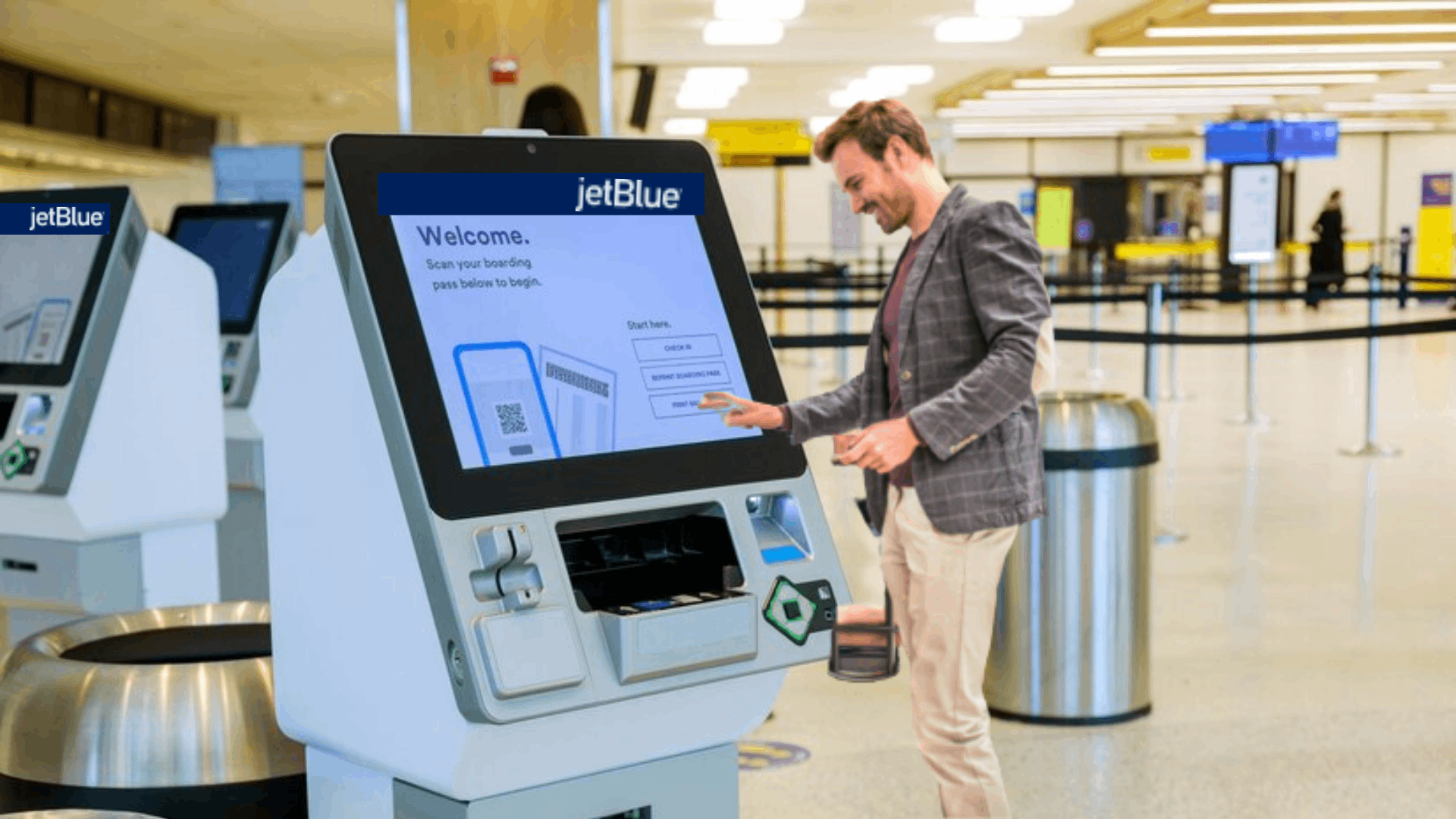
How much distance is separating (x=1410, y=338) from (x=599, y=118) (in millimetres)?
14082

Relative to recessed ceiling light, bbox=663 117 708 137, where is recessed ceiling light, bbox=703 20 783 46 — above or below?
above

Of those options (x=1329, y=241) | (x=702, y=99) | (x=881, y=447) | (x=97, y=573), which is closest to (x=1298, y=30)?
(x=1329, y=241)

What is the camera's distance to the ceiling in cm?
1462

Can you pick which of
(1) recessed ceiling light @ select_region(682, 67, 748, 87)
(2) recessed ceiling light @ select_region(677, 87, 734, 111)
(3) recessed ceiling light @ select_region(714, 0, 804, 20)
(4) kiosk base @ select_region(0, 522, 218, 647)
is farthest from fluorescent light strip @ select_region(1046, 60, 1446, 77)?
(4) kiosk base @ select_region(0, 522, 218, 647)

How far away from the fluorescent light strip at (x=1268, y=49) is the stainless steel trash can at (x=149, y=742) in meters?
15.7

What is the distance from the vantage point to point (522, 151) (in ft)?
5.33

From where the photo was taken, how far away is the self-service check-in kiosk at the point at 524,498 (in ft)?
4.80

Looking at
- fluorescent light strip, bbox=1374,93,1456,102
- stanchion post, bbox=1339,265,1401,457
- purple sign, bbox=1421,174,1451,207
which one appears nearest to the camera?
stanchion post, bbox=1339,265,1401,457

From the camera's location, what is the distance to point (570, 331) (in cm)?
160

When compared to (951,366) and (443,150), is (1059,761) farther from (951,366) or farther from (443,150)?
(443,150)

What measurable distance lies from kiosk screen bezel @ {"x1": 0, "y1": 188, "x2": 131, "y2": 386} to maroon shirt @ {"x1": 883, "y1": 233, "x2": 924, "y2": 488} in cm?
132

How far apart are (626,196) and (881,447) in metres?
1.00

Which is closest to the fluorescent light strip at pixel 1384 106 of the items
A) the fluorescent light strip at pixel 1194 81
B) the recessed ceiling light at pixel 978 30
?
the fluorescent light strip at pixel 1194 81

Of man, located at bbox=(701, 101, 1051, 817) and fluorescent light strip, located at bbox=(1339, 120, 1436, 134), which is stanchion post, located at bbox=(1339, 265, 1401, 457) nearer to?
man, located at bbox=(701, 101, 1051, 817)
